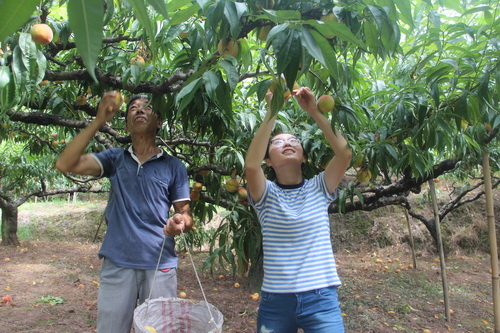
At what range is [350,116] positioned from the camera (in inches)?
59.6

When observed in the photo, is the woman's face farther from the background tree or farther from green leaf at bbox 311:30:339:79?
green leaf at bbox 311:30:339:79

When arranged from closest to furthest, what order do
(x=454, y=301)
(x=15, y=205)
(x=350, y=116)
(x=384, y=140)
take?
(x=350, y=116) < (x=384, y=140) < (x=454, y=301) < (x=15, y=205)

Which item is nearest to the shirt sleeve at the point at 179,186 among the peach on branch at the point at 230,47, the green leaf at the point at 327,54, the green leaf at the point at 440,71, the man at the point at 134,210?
the man at the point at 134,210

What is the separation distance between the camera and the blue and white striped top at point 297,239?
61.6 inches

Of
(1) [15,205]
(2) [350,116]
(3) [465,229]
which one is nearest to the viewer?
(2) [350,116]

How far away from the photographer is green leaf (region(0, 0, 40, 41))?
16.0 inches

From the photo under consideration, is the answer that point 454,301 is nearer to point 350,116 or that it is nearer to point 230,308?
point 230,308

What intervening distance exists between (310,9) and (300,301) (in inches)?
45.3

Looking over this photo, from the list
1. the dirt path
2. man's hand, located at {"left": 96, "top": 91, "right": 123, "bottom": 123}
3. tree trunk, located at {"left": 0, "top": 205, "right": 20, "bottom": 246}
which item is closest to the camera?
man's hand, located at {"left": 96, "top": 91, "right": 123, "bottom": 123}

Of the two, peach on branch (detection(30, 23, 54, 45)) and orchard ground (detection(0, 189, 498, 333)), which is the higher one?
peach on branch (detection(30, 23, 54, 45))

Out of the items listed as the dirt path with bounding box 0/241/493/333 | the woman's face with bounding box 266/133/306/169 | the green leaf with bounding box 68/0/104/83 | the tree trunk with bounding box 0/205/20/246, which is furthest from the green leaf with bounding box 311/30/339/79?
the tree trunk with bounding box 0/205/20/246

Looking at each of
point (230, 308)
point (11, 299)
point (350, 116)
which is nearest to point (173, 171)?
point (350, 116)

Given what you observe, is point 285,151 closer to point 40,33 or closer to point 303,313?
point 303,313

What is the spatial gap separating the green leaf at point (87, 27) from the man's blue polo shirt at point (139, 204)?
1.52 metres
